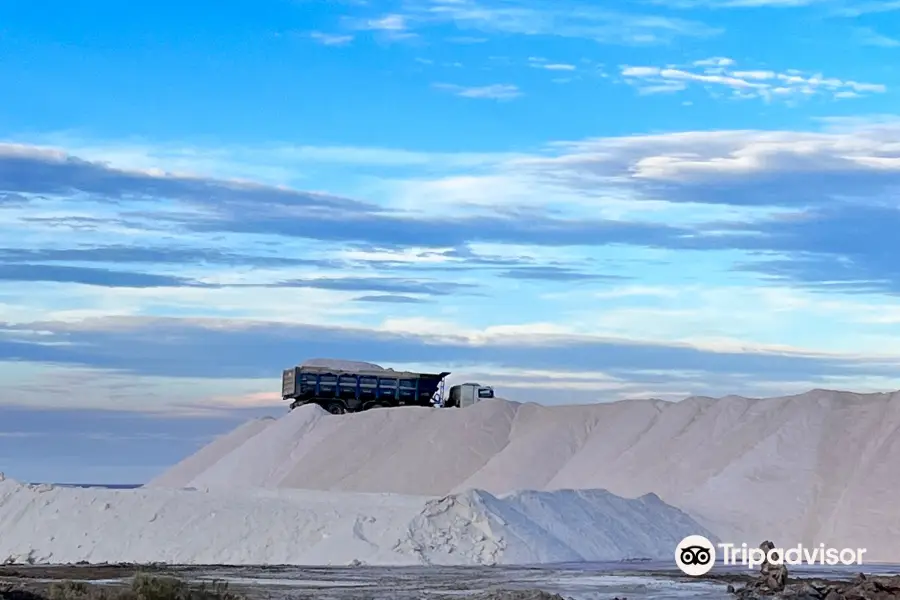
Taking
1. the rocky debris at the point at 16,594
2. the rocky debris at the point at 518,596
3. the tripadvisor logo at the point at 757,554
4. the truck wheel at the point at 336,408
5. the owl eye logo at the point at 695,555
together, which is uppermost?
the truck wheel at the point at 336,408

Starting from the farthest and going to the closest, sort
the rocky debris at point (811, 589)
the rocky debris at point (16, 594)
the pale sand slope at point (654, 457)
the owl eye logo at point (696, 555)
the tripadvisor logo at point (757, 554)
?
the pale sand slope at point (654, 457)
the tripadvisor logo at point (757, 554)
the owl eye logo at point (696, 555)
the rocky debris at point (811, 589)
the rocky debris at point (16, 594)

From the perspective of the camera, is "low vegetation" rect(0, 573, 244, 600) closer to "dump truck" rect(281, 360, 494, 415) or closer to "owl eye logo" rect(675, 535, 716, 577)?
"owl eye logo" rect(675, 535, 716, 577)

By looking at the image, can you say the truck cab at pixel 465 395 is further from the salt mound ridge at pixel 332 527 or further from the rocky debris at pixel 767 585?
the rocky debris at pixel 767 585

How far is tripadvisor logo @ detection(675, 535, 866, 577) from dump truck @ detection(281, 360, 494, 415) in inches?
661

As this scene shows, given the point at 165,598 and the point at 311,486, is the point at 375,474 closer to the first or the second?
the point at 311,486

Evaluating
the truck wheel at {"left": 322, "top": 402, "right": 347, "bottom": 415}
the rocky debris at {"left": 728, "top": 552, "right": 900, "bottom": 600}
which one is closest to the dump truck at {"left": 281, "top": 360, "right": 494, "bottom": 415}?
the truck wheel at {"left": 322, "top": 402, "right": 347, "bottom": 415}

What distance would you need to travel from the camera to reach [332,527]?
110ft

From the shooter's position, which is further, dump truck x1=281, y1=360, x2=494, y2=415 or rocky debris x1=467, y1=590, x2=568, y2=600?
dump truck x1=281, y1=360, x2=494, y2=415

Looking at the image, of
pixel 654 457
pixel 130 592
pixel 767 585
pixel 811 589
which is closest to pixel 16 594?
pixel 130 592

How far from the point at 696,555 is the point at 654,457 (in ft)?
39.7

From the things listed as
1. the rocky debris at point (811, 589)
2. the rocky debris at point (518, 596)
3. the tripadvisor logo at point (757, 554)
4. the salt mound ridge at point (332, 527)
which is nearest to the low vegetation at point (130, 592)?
the rocky debris at point (518, 596)

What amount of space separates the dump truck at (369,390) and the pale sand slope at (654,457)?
119 centimetres

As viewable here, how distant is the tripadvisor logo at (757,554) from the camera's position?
104ft

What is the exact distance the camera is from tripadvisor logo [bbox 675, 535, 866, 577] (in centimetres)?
3181
